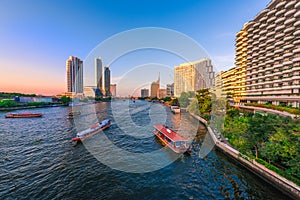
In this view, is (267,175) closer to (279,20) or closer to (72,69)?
(279,20)

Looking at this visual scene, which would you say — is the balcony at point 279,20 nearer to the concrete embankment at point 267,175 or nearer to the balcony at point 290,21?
the balcony at point 290,21

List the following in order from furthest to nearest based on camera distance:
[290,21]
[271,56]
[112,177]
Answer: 1. [271,56]
2. [290,21]
3. [112,177]

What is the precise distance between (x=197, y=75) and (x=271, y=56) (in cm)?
7864

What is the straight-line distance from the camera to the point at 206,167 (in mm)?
14672

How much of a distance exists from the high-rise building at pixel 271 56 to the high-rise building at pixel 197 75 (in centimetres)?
6252

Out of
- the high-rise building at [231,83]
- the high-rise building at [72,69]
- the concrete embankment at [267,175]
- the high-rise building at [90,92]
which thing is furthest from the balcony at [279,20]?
the high-rise building at [72,69]

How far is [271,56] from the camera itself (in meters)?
38.3

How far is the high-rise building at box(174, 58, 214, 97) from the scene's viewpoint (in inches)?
4449

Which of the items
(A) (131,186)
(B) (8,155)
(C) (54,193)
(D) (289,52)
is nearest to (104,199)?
(A) (131,186)

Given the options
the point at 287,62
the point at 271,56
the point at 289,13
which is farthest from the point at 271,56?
the point at 289,13

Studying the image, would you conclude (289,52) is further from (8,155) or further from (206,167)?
(8,155)

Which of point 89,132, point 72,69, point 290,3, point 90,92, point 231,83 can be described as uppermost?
point 72,69

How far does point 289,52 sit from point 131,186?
45.1 m

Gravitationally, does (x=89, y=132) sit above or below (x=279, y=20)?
below
